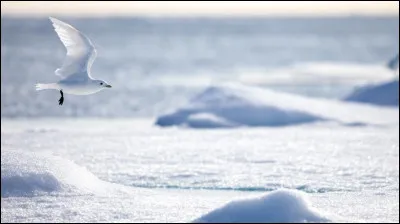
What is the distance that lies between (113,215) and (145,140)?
504 cm

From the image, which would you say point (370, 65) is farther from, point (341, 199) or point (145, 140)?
point (341, 199)

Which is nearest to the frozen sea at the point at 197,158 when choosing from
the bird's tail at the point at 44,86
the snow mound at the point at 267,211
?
the snow mound at the point at 267,211

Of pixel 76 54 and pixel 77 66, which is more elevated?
pixel 76 54

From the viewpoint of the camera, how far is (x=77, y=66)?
8.02m

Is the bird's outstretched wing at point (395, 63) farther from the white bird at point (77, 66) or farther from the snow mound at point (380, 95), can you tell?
the white bird at point (77, 66)

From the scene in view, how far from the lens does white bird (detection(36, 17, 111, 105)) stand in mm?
7852

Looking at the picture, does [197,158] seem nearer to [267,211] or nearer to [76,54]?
[76,54]

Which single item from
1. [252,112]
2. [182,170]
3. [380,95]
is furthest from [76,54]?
[380,95]

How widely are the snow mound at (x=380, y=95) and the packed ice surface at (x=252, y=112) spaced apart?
116cm

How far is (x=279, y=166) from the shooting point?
9.56 meters

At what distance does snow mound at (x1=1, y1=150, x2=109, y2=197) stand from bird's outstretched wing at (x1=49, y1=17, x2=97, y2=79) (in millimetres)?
Answer: 788

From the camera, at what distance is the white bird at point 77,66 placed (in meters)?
7.85

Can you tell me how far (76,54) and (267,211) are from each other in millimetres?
2572

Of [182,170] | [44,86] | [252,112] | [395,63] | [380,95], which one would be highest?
[44,86]
